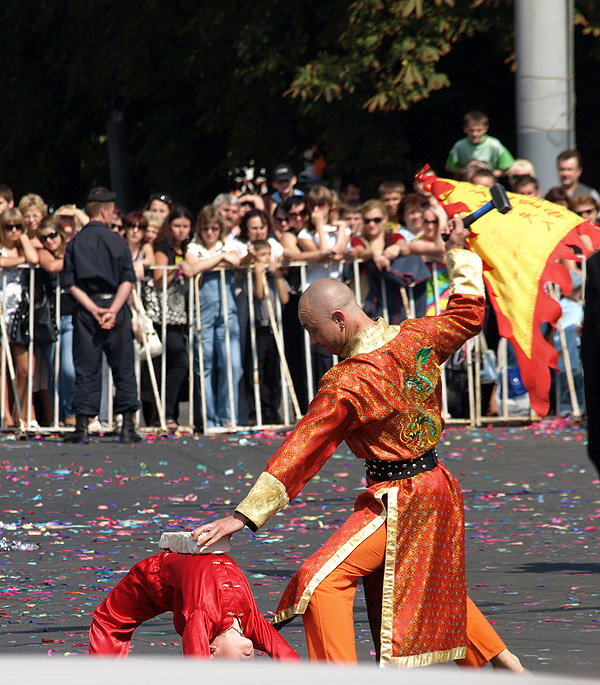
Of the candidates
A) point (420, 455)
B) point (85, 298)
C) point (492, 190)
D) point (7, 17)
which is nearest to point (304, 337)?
point (85, 298)

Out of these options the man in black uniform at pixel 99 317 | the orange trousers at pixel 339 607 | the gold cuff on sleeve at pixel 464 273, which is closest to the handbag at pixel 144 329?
the man in black uniform at pixel 99 317

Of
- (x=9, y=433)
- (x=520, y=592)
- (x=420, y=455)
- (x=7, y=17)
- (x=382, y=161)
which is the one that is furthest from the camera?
(x=7, y=17)

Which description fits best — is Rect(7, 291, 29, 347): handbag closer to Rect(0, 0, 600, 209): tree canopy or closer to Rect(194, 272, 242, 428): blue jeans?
Rect(194, 272, 242, 428): blue jeans

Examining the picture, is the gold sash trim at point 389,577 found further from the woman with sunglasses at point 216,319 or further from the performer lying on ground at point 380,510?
the woman with sunglasses at point 216,319

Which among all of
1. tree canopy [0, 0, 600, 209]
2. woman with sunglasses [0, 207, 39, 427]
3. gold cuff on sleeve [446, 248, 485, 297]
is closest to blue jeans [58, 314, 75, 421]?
woman with sunglasses [0, 207, 39, 427]

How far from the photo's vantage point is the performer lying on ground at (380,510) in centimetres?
475

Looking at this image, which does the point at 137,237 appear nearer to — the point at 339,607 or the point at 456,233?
the point at 456,233

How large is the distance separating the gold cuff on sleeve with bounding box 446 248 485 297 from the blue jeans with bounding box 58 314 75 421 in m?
7.67

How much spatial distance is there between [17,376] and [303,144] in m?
7.53

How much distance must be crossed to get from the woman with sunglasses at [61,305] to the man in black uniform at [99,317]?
37 centimetres

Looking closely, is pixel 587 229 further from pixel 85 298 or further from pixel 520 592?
pixel 85 298

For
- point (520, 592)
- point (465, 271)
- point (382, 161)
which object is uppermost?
point (382, 161)

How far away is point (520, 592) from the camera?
6805 millimetres

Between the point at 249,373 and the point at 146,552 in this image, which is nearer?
the point at 146,552
